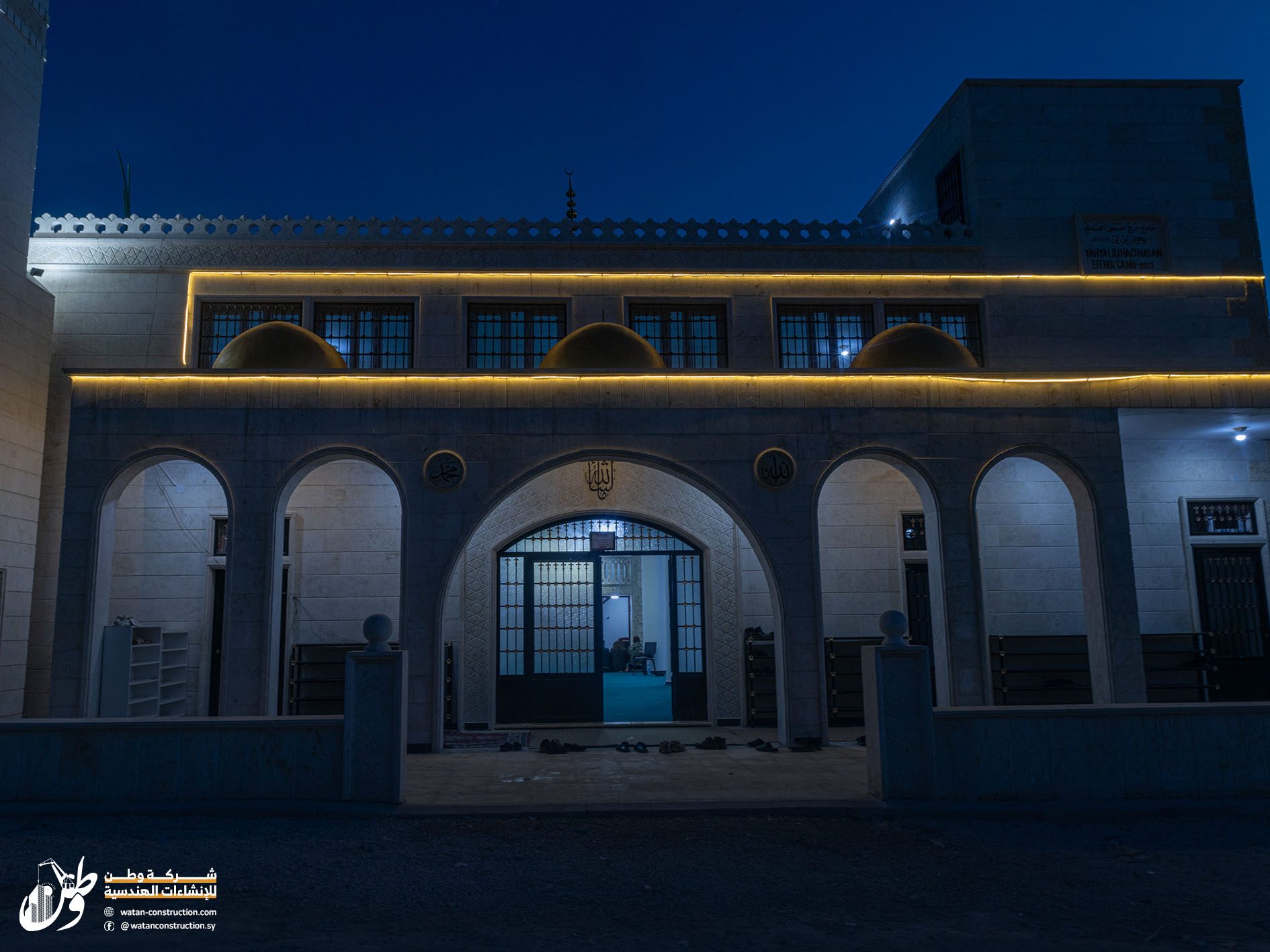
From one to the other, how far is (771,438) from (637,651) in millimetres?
16923

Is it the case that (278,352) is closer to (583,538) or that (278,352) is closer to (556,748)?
(583,538)

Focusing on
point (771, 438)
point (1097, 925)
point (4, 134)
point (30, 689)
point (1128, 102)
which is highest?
point (1128, 102)

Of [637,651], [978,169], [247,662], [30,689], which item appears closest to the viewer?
[247,662]

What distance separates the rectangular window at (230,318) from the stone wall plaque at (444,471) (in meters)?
5.00

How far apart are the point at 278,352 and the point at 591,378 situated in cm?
492

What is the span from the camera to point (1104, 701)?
42.0ft

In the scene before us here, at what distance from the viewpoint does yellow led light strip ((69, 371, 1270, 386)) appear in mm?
12859

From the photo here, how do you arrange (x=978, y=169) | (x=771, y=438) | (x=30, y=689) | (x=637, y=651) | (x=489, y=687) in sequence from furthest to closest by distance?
(x=637, y=651) → (x=978, y=169) → (x=489, y=687) → (x=30, y=689) → (x=771, y=438)

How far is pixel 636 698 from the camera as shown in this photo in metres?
19.9

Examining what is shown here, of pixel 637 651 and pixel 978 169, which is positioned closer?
pixel 978 169

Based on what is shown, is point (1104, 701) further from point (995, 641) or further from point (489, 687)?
point (489, 687)

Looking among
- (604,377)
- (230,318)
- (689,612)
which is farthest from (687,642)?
(230,318)

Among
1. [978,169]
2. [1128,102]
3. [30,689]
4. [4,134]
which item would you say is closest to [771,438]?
[978,169]

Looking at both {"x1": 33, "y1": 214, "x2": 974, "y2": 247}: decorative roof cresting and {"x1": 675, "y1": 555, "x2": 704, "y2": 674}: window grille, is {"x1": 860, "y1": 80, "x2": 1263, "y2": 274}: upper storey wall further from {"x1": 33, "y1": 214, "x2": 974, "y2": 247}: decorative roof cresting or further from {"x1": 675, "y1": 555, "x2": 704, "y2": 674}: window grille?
{"x1": 675, "y1": 555, "x2": 704, "y2": 674}: window grille
